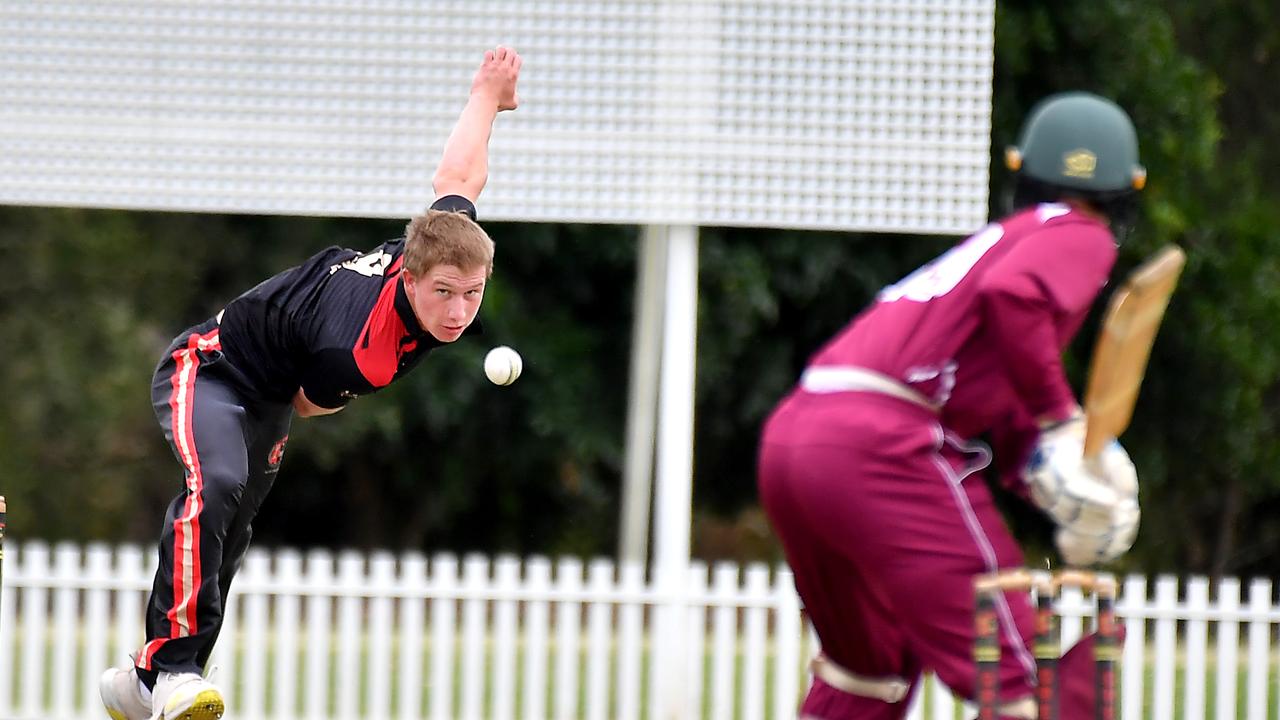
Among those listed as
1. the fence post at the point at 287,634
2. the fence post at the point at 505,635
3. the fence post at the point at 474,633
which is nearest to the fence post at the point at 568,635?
the fence post at the point at 505,635

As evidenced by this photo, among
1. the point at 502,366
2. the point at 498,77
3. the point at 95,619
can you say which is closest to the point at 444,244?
the point at 502,366

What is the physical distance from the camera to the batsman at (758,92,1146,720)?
3.43m

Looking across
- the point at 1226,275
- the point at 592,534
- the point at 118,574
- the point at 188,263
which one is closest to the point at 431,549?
the point at 592,534

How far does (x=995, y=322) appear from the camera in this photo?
3400 mm

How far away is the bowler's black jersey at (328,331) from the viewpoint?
4.56 metres

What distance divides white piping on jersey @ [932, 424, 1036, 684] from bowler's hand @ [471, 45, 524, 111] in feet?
6.21

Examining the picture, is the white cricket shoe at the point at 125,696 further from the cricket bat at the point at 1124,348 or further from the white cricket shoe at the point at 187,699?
the cricket bat at the point at 1124,348

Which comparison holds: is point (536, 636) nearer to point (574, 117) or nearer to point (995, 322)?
point (574, 117)

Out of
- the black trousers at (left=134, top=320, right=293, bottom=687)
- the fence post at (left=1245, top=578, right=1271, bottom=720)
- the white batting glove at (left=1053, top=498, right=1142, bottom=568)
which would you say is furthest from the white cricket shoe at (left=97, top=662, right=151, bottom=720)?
the fence post at (left=1245, top=578, right=1271, bottom=720)

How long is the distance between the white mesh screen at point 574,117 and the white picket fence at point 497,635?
5.42 ft

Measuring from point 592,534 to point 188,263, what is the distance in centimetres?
448

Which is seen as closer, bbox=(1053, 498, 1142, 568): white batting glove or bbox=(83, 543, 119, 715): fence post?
bbox=(1053, 498, 1142, 568): white batting glove

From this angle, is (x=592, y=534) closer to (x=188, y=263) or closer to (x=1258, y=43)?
(x=188, y=263)

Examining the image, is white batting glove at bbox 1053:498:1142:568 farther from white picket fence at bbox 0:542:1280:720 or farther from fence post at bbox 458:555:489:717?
fence post at bbox 458:555:489:717
